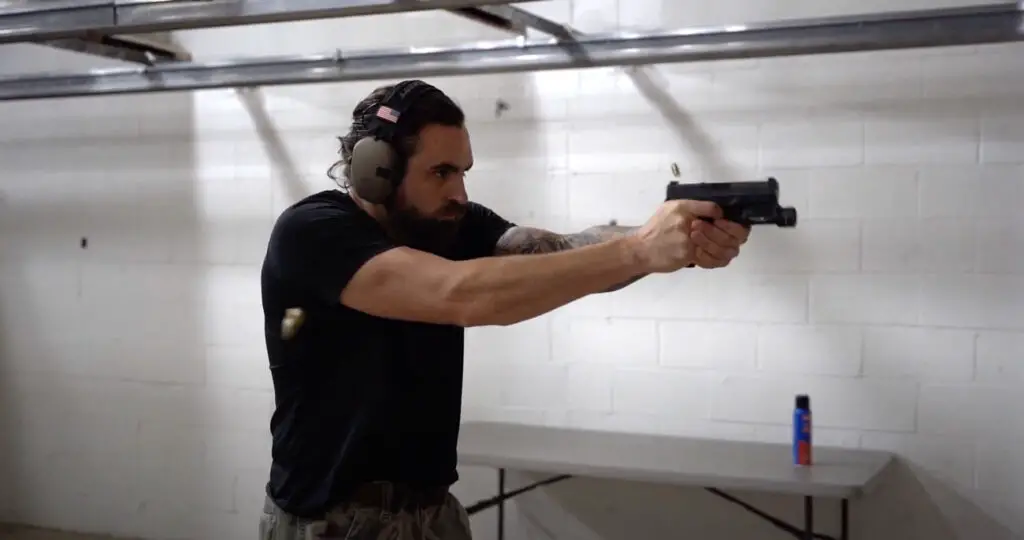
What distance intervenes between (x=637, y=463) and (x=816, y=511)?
621 millimetres

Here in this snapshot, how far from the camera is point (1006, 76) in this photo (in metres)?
2.55

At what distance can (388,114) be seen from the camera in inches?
69.6

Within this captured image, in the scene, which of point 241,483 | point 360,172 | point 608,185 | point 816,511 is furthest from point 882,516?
point 241,483

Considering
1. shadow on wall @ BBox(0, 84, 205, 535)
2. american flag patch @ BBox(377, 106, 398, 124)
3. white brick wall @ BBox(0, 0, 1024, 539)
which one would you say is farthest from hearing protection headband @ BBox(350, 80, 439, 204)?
shadow on wall @ BBox(0, 84, 205, 535)

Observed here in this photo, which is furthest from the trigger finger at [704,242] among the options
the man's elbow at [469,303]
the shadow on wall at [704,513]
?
the shadow on wall at [704,513]

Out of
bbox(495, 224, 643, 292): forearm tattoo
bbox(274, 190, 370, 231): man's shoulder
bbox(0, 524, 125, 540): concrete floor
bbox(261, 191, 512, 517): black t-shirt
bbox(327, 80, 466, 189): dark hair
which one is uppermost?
bbox(327, 80, 466, 189): dark hair

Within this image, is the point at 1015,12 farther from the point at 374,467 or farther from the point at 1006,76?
the point at 374,467

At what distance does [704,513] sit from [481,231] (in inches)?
50.8

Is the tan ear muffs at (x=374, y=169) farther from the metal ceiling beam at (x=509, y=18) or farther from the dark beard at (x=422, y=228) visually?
the metal ceiling beam at (x=509, y=18)

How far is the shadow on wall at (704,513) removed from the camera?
266 cm

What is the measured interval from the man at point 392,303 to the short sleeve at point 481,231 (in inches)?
7.7

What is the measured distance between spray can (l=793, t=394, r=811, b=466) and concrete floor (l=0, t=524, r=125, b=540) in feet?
8.59

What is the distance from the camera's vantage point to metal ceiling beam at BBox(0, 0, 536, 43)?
6.41ft

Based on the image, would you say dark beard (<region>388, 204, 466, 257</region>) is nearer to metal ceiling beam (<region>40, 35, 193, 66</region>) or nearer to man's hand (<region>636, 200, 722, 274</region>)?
man's hand (<region>636, 200, 722, 274</region>)
